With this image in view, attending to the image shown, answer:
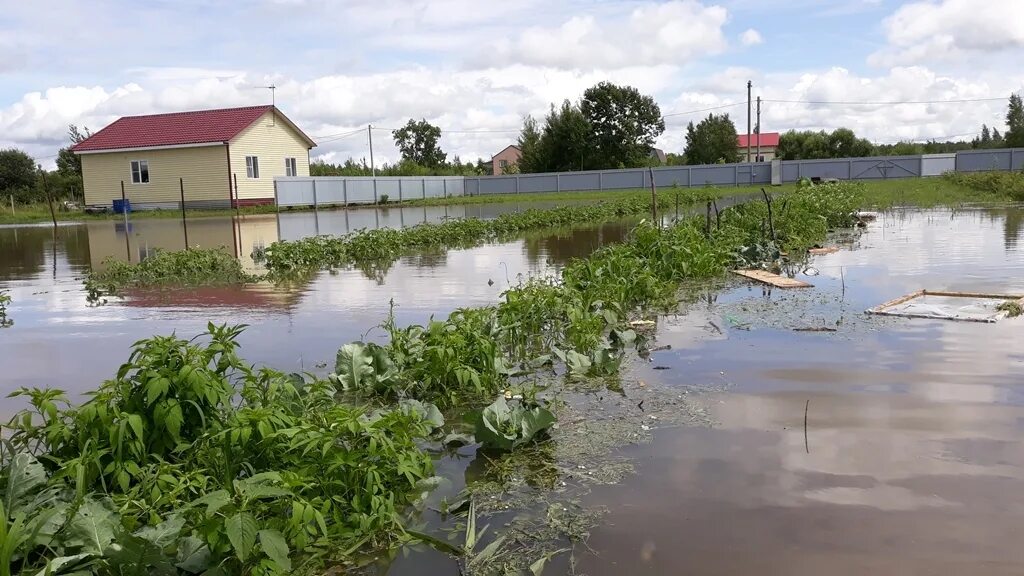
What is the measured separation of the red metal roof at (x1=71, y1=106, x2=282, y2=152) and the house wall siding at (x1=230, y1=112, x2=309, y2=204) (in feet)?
2.00

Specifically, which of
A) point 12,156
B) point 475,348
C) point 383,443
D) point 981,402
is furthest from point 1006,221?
point 12,156

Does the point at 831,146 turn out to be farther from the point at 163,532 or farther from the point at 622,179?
the point at 163,532

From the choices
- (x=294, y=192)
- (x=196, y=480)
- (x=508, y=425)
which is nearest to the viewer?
(x=196, y=480)

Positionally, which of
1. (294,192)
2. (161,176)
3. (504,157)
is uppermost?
(504,157)

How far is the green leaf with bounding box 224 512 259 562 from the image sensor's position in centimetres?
305

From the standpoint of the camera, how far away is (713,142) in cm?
6894

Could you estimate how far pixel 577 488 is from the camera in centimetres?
433

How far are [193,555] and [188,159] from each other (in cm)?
4104

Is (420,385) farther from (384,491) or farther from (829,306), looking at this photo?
(829,306)

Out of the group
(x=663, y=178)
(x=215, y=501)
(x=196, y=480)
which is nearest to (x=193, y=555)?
(x=215, y=501)

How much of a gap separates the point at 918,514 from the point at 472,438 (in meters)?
2.50

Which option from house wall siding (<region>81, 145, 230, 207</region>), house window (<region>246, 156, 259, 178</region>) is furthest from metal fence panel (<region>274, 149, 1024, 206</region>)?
house wall siding (<region>81, 145, 230, 207</region>)

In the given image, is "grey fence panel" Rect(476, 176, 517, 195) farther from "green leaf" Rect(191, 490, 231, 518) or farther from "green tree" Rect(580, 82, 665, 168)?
"green leaf" Rect(191, 490, 231, 518)

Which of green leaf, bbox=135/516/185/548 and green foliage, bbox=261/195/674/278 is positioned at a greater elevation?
green foliage, bbox=261/195/674/278
